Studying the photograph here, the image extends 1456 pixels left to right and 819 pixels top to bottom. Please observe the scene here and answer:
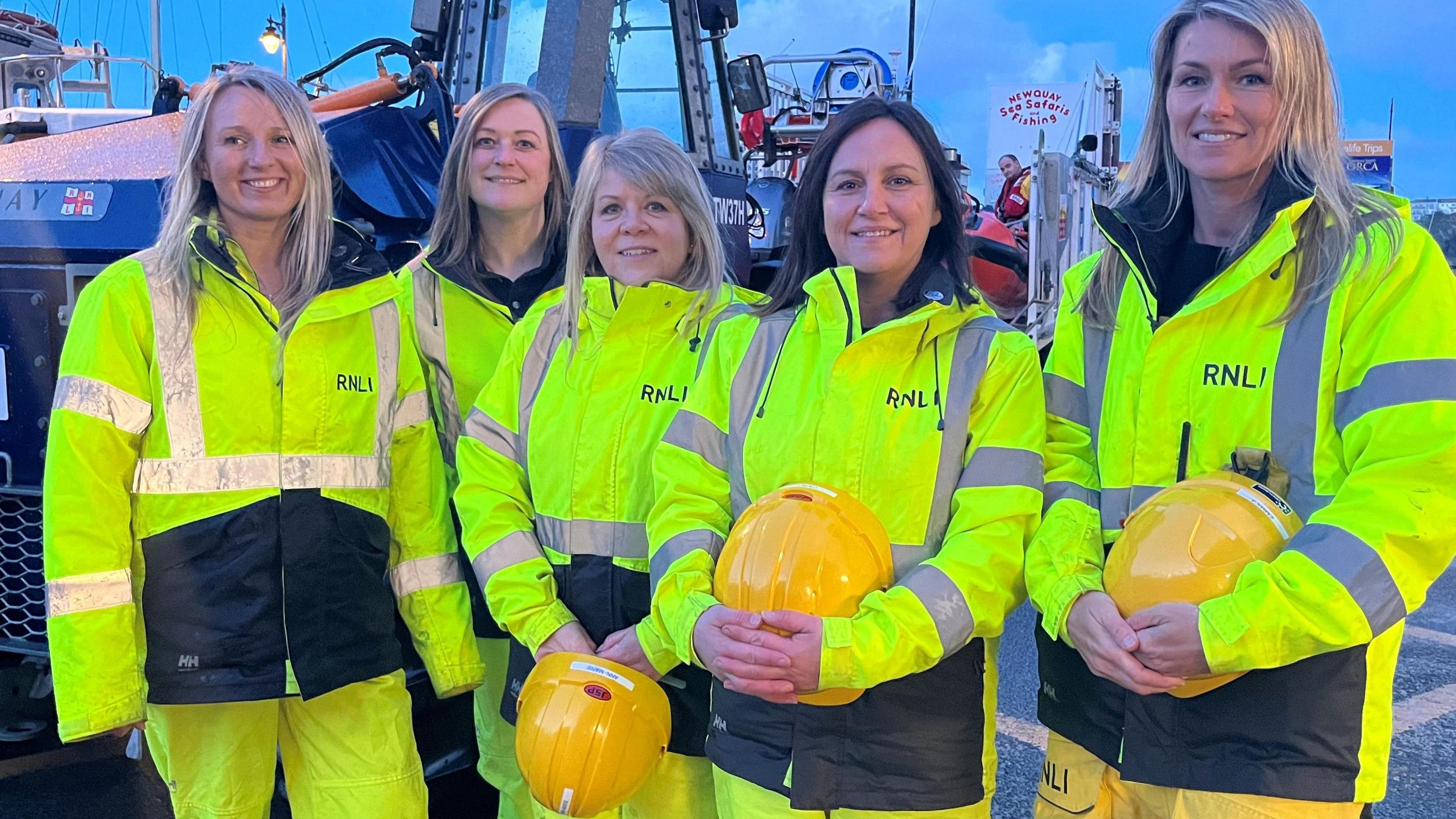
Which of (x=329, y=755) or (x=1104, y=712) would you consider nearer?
(x=1104, y=712)

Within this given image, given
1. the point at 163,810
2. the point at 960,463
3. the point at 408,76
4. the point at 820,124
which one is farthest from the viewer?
the point at 820,124

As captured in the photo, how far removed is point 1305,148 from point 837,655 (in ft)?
3.98

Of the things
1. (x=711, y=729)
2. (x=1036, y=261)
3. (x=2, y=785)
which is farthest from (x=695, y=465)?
(x=1036, y=261)

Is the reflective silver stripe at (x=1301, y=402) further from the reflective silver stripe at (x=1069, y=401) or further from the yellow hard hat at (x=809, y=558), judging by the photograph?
the yellow hard hat at (x=809, y=558)

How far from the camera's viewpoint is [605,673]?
7.55 feet

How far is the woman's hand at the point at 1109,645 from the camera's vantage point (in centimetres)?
186

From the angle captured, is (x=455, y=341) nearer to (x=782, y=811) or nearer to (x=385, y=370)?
(x=385, y=370)

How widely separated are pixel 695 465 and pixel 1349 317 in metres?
1.19

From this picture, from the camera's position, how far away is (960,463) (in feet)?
7.14

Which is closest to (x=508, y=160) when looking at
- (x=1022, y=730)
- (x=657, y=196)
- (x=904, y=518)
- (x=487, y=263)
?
(x=487, y=263)

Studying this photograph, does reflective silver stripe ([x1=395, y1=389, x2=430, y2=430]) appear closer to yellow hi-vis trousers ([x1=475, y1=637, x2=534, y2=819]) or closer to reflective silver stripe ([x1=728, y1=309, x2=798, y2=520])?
yellow hi-vis trousers ([x1=475, y1=637, x2=534, y2=819])

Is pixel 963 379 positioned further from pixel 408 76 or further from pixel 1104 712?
pixel 408 76

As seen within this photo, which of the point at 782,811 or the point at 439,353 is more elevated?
the point at 439,353

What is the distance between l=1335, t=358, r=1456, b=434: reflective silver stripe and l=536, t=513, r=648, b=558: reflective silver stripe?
140 centimetres
